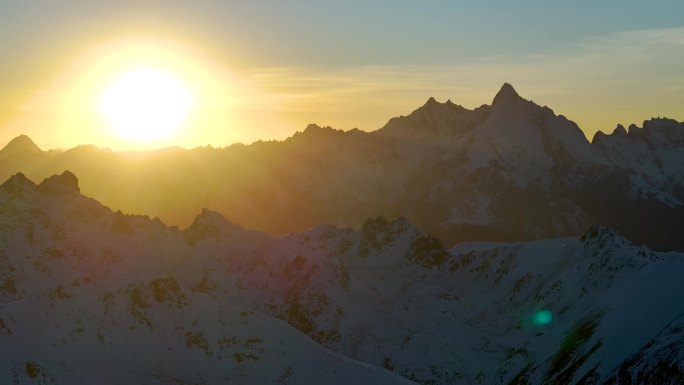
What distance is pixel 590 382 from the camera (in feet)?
593

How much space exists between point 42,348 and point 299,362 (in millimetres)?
52467

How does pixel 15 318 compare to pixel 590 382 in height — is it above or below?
above

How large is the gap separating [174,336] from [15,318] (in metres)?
32.4

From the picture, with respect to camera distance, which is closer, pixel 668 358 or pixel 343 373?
pixel 668 358

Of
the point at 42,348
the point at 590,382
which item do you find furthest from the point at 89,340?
the point at 590,382

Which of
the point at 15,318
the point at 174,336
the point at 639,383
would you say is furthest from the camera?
the point at 174,336

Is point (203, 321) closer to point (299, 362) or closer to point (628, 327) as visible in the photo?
point (299, 362)

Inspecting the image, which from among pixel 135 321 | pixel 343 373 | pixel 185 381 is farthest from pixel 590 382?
pixel 135 321

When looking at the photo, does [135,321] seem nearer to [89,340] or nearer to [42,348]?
[89,340]

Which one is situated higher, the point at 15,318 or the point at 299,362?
the point at 15,318

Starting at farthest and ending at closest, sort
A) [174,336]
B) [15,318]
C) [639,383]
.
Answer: [174,336]
[15,318]
[639,383]

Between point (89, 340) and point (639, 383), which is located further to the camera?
point (89, 340)

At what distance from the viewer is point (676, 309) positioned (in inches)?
7633

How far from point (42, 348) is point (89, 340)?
11734 mm
